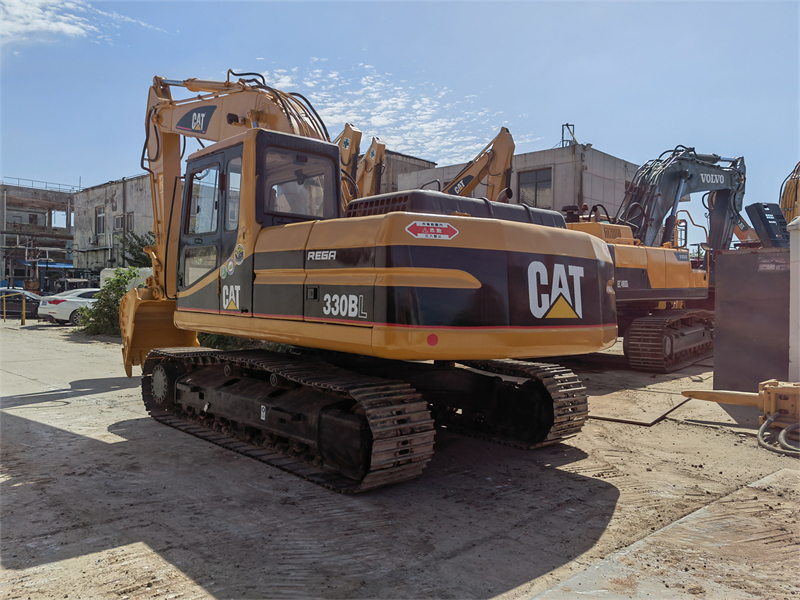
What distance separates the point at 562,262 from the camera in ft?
16.4

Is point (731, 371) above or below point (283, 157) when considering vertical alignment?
below

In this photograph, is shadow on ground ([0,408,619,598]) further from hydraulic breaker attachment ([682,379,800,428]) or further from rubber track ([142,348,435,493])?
hydraulic breaker attachment ([682,379,800,428])

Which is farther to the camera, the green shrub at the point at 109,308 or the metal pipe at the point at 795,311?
the green shrub at the point at 109,308

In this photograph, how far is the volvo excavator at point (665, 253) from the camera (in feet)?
35.8

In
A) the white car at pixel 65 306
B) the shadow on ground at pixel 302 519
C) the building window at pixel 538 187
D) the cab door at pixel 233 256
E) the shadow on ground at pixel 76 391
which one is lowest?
the shadow on ground at pixel 302 519

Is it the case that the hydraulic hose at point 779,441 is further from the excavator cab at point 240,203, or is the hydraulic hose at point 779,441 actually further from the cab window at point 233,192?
the cab window at point 233,192

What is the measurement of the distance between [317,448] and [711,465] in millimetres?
3477

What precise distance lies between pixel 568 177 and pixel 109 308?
16.2 m

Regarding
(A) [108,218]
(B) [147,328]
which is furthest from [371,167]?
(A) [108,218]

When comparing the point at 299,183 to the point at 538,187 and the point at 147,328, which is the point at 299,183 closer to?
the point at 147,328

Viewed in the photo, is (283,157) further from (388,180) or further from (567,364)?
(388,180)

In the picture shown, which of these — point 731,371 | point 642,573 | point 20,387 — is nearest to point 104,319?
point 20,387

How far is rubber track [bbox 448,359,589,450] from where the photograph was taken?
231 inches

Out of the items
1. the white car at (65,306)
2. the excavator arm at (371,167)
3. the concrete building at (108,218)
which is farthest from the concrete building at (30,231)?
the excavator arm at (371,167)
